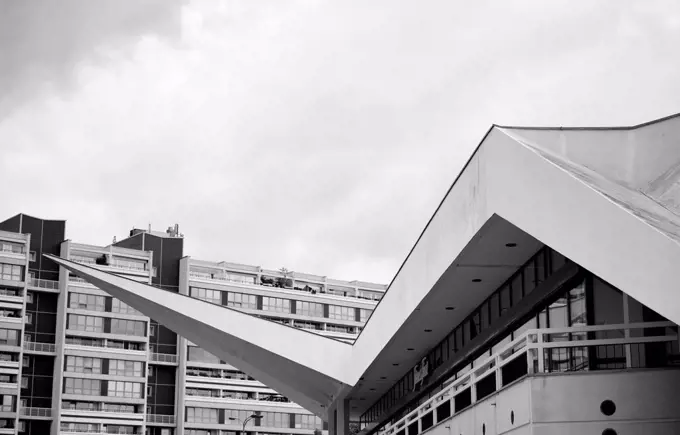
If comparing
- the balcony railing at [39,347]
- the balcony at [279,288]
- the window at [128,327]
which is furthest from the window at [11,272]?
the balcony at [279,288]

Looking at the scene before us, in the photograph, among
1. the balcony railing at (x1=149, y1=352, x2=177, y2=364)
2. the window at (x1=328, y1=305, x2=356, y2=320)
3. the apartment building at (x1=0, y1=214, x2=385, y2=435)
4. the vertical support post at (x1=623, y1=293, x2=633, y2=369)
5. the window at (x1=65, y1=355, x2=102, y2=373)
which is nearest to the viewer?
the vertical support post at (x1=623, y1=293, x2=633, y2=369)

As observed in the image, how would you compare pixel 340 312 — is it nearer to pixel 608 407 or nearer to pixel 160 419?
pixel 160 419

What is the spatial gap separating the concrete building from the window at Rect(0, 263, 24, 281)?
70.3 m

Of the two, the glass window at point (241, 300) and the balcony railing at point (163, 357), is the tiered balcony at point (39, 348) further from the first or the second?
the glass window at point (241, 300)

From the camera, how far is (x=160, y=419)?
3871 inches

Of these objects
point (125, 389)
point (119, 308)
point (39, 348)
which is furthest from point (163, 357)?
point (39, 348)

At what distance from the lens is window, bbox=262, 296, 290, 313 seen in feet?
351

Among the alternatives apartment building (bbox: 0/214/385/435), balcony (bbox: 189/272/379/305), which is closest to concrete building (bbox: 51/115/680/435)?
apartment building (bbox: 0/214/385/435)

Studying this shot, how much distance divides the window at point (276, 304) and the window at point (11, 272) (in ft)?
80.1

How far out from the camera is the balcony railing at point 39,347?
93.4 meters

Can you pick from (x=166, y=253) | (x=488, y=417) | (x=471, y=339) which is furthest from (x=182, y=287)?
(x=488, y=417)

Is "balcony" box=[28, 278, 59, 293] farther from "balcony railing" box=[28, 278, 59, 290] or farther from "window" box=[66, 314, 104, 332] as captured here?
"window" box=[66, 314, 104, 332]

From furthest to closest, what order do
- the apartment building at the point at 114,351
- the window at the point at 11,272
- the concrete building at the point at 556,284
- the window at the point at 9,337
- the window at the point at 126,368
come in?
1. the window at the point at 126,368
2. the window at the point at 11,272
3. the apartment building at the point at 114,351
4. the window at the point at 9,337
5. the concrete building at the point at 556,284

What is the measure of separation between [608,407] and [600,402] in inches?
5.0
